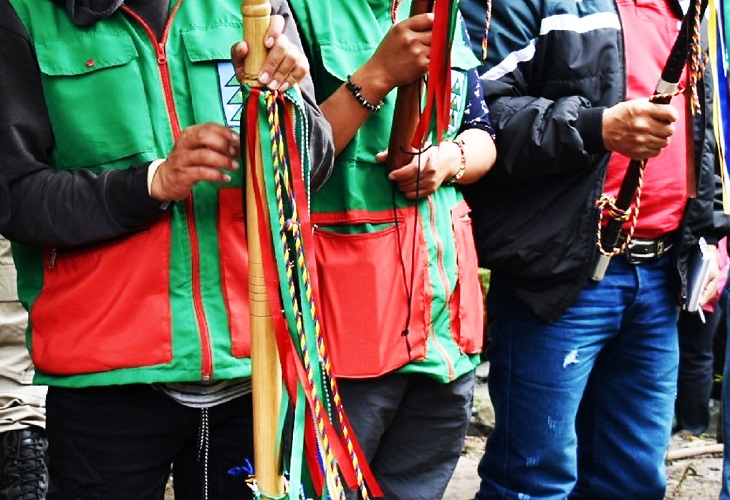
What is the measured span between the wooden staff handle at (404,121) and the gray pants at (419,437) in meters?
0.44

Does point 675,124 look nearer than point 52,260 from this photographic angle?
No

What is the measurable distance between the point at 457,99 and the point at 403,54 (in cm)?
36

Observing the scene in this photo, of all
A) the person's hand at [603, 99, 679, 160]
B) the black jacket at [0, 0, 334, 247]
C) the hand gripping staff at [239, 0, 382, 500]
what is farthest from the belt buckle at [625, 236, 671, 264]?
the hand gripping staff at [239, 0, 382, 500]

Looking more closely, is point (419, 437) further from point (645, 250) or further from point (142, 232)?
point (645, 250)

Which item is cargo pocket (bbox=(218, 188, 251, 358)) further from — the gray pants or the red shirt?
the red shirt

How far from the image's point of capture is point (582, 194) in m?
2.67

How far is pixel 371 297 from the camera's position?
6.98 ft

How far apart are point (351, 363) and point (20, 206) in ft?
2.24

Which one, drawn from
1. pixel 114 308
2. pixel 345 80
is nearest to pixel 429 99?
pixel 345 80

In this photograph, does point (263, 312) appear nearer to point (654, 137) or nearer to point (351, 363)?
point (351, 363)

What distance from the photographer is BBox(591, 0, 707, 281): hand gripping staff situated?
2406mm

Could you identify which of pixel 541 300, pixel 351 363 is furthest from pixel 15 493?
pixel 541 300

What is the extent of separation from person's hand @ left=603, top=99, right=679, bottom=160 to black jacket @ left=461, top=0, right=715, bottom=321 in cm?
4

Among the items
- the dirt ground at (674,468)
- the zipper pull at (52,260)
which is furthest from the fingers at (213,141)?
the dirt ground at (674,468)
